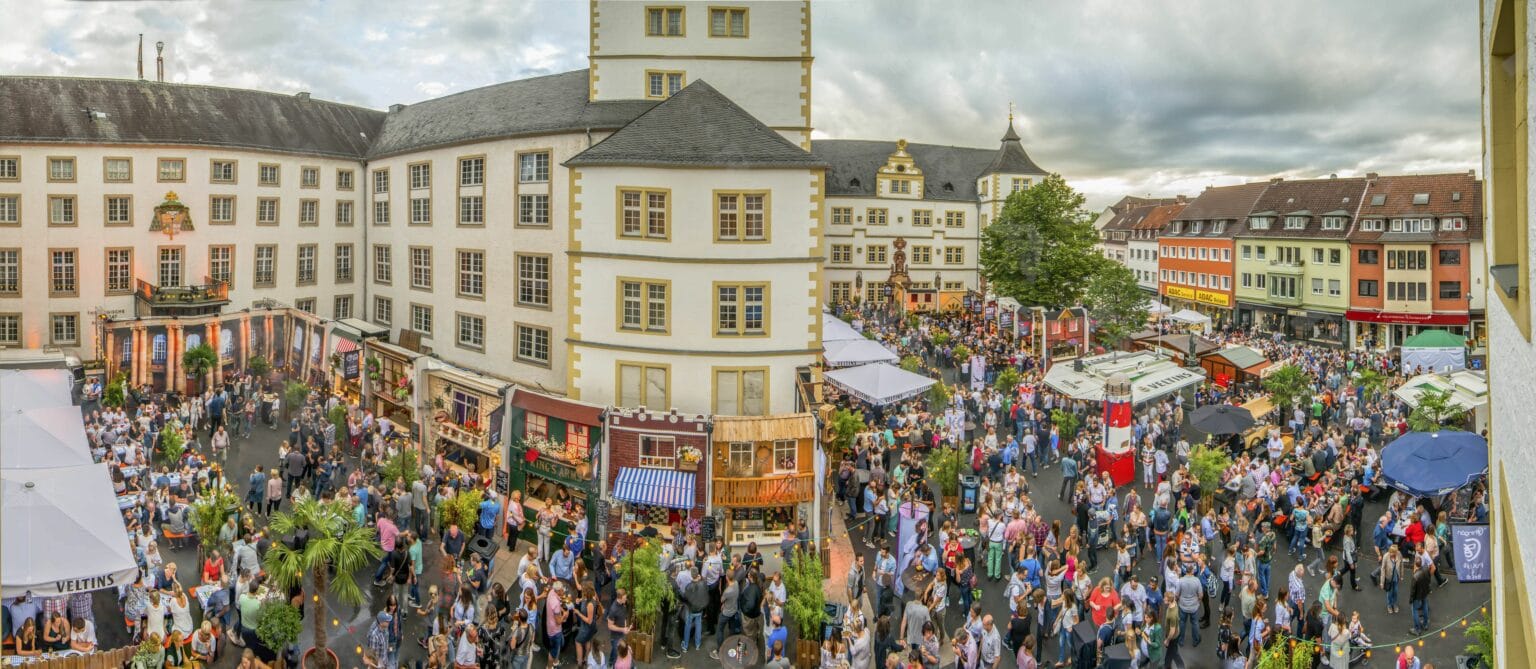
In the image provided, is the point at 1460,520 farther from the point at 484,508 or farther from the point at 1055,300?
the point at 1055,300

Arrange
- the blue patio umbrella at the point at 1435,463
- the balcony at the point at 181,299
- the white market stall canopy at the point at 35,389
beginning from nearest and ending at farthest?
the blue patio umbrella at the point at 1435,463 → the white market stall canopy at the point at 35,389 → the balcony at the point at 181,299

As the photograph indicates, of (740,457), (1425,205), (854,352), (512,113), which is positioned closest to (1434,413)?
(854,352)

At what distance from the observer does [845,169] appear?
246ft

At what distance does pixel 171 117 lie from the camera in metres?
41.1

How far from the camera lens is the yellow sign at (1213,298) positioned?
73.4 meters

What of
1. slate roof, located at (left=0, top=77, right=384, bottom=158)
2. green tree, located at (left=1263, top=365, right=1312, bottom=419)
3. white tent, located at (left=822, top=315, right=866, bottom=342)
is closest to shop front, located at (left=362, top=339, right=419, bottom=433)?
white tent, located at (left=822, top=315, right=866, bottom=342)

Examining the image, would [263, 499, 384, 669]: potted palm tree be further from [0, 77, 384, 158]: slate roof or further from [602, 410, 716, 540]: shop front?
[0, 77, 384, 158]: slate roof

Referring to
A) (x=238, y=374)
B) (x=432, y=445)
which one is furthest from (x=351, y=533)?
(x=238, y=374)

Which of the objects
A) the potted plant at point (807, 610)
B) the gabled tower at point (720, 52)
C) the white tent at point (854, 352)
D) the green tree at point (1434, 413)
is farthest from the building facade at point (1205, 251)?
the potted plant at point (807, 610)

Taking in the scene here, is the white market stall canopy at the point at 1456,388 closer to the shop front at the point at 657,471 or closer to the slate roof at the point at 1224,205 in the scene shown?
the shop front at the point at 657,471

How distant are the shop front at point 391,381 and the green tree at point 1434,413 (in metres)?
29.6

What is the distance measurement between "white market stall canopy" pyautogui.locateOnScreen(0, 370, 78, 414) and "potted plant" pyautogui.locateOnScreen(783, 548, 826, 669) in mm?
17803

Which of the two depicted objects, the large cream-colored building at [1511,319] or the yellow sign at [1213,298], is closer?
the large cream-colored building at [1511,319]

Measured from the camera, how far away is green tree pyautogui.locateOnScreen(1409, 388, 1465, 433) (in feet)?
85.6
